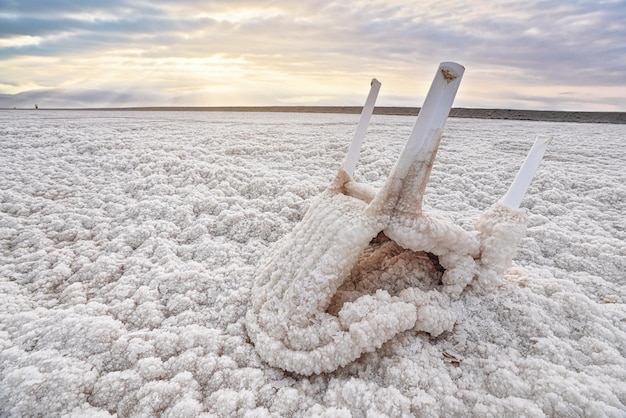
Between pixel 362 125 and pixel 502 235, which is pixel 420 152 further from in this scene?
pixel 502 235

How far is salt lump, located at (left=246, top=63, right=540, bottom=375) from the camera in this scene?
1351mm

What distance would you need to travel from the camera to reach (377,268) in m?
1.71

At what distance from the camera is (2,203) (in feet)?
9.87

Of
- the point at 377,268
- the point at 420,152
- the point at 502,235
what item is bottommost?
the point at 377,268

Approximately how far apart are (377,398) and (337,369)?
19cm

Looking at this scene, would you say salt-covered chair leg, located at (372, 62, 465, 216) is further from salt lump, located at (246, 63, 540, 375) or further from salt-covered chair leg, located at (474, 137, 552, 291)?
salt-covered chair leg, located at (474, 137, 552, 291)

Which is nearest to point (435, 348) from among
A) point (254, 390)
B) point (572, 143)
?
point (254, 390)

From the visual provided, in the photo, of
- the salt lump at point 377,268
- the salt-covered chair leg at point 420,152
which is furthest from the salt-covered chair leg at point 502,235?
the salt-covered chair leg at point 420,152

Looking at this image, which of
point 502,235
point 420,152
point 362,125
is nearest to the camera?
point 420,152

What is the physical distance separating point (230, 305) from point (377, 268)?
721 mm

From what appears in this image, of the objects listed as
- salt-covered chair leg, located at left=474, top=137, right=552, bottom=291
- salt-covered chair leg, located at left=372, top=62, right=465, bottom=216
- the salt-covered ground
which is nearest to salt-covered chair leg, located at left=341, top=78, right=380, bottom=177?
salt-covered chair leg, located at left=372, top=62, right=465, bottom=216

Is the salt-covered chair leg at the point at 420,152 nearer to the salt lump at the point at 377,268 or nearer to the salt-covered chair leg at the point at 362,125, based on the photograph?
the salt lump at the point at 377,268

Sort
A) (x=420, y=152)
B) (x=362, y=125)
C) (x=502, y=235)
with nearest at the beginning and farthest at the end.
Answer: (x=420, y=152) → (x=502, y=235) → (x=362, y=125)

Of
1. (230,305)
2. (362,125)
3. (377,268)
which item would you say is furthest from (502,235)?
(230,305)
